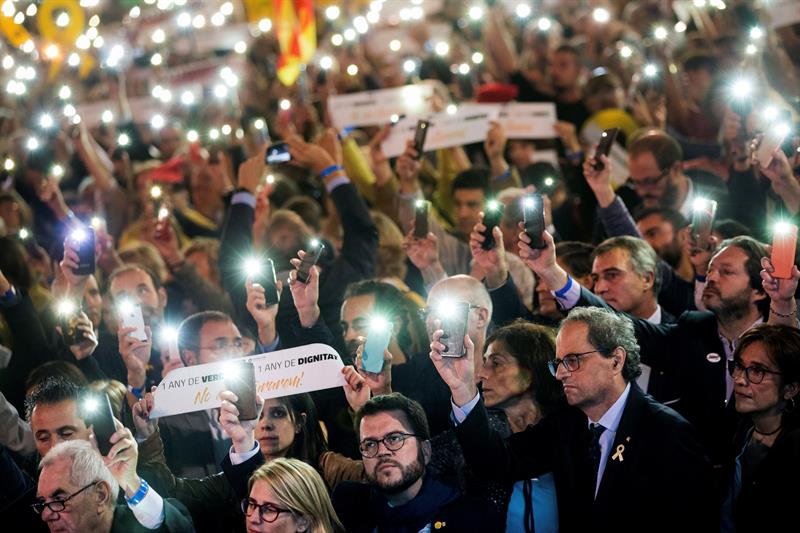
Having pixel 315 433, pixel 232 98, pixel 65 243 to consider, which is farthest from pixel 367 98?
pixel 315 433

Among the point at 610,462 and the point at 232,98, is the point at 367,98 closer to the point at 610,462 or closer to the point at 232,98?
the point at 232,98

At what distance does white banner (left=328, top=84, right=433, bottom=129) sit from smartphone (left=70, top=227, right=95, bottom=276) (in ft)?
8.88

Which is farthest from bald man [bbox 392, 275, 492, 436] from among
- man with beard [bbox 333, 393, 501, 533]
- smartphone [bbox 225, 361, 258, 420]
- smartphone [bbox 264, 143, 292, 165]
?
smartphone [bbox 264, 143, 292, 165]

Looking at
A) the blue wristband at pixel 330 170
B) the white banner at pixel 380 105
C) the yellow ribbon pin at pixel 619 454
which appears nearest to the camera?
the yellow ribbon pin at pixel 619 454

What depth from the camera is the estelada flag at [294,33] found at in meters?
10.4

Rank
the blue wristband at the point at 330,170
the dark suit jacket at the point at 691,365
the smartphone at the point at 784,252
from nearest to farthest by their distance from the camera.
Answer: the smartphone at the point at 784,252
the dark suit jacket at the point at 691,365
the blue wristband at the point at 330,170

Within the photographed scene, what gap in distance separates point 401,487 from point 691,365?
4.67ft

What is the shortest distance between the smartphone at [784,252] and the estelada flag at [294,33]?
20.9ft

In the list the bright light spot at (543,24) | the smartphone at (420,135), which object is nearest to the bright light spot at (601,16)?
the bright light spot at (543,24)

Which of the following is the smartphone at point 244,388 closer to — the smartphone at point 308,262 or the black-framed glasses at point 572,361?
the smartphone at point 308,262

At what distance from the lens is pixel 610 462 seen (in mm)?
4297

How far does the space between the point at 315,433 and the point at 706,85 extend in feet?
13.4

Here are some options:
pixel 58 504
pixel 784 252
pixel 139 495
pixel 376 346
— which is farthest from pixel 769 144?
pixel 58 504

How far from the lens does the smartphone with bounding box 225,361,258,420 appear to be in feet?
15.2
